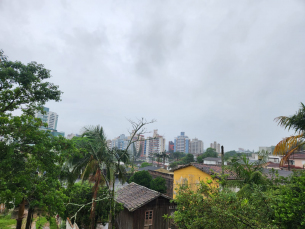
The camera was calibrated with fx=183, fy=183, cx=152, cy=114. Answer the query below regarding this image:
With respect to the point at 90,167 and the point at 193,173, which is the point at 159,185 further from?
the point at 90,167

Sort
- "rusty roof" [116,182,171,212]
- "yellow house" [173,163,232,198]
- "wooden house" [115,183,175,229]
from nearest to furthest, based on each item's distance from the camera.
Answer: "wooden house" [115,183,175,229], "rusty roof" [116,182,171,212], "yellow house" [173,163,232,198]

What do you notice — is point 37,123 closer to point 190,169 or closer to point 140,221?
point 140,221

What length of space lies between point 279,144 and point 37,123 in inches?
424

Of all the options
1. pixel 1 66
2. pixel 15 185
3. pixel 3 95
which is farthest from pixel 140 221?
pixel 1 66

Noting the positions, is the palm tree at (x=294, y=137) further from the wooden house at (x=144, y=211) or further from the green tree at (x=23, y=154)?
the green tree at (x=23, y=154)

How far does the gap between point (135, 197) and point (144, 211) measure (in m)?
1.33

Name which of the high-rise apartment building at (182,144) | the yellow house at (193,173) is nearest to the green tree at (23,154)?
the yellow house at (193,173)

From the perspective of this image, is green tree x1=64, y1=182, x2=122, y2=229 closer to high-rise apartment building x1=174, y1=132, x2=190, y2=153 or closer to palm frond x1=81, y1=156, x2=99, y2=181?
palm frond x1=81, y1=156, x2=99, y2=181

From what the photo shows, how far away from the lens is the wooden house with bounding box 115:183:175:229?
12.1 metres

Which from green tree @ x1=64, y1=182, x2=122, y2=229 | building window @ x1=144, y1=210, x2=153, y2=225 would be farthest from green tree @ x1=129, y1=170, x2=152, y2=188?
green tree @ x1=64, y1=182, x2=122, y2=229

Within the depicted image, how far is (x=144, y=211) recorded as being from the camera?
12.4m

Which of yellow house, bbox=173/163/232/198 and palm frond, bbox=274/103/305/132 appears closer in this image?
palm frond, bbox=274/103/305/132

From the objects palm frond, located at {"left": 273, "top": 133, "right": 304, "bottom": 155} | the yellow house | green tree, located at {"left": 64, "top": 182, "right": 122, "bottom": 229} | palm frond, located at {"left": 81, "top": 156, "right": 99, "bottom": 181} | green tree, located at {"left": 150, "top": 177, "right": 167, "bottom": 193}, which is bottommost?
green tree, located at {"left": 150, "top": 177, "right": 167, "bottom": 193}

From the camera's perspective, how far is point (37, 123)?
7.68m
